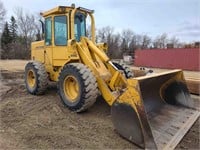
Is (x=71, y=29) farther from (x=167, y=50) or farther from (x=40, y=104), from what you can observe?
(x=167, y=50)

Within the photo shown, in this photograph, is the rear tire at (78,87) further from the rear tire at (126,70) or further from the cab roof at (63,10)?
the cab roof at (63,10)

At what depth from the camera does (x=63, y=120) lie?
482cm

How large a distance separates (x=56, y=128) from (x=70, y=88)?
1328mm

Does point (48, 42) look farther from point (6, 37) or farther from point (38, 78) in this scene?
point (6, 37)

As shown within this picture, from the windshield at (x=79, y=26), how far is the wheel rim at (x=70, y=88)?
1306 millimetres

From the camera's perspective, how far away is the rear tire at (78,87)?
4918 millimetres

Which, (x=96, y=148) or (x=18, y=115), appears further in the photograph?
(x=18, y=115)

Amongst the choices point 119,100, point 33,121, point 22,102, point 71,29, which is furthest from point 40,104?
point 119,100

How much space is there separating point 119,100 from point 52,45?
312cm

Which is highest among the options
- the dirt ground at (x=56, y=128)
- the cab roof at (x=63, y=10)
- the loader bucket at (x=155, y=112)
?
the cab roof at (x=63, y=10)

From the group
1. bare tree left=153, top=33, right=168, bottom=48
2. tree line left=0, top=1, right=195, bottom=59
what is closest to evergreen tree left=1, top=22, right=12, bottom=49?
tree line left=0, top=1, right=195, bottom=59

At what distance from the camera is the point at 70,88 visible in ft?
18.3

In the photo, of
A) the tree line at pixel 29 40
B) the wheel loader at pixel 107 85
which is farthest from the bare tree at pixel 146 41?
the wheel loader at pixel 107 85

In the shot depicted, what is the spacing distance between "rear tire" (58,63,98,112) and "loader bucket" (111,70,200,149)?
3.01ft
